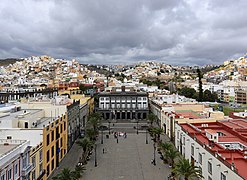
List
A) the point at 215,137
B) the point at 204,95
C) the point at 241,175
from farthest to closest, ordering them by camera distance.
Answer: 1. the point at 204,95
2. the point at 215,137
3. the point at 241,175

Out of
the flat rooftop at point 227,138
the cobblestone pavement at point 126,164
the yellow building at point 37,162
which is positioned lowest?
the cobblestone pavement at point 126,164

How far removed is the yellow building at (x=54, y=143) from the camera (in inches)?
1259

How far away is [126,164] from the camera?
126 ft

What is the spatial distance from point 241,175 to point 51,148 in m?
23.7

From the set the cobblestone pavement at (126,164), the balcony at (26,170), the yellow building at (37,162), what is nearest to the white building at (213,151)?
the cobblestone pavement at (126,164)

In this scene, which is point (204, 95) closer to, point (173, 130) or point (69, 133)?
point (173, 130)

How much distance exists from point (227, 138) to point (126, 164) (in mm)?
14731

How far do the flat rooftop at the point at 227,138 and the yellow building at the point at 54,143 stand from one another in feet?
62.1

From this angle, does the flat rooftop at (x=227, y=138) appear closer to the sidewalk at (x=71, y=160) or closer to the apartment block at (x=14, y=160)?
the sidewalk at (x=71, y=160)

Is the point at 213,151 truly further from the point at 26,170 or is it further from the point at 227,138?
the point at 26,170

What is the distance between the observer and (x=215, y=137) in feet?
105

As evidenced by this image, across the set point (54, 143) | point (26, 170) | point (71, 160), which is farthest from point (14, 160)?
point (71, 160)

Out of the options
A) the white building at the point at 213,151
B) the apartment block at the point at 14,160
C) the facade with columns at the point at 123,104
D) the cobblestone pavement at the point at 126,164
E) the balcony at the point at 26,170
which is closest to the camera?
the apartment block at the point at 14,160

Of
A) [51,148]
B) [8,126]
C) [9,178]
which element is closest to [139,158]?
[51,148]
